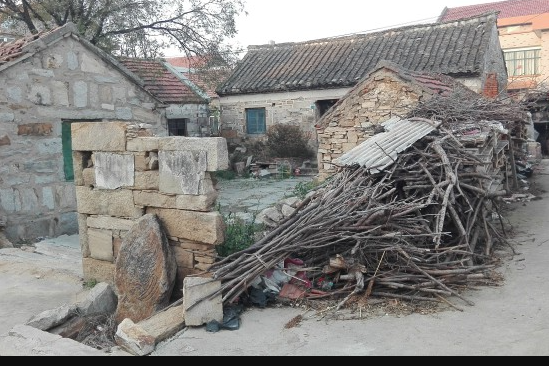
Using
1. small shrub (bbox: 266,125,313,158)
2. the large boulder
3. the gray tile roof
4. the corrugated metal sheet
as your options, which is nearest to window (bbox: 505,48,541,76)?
the gray tile roof

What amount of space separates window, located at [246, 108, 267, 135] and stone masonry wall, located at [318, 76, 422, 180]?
6512 millimetres

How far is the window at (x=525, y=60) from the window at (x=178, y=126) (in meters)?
19.0

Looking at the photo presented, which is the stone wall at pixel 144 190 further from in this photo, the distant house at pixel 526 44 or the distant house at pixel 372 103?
the distant house at pixel 526 44

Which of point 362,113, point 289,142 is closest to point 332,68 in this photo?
point 289,142

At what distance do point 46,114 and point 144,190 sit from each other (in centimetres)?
373

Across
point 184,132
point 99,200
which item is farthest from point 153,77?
point 99,200

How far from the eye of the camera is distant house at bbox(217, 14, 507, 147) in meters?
15.0

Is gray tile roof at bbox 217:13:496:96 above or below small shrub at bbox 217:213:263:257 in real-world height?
above

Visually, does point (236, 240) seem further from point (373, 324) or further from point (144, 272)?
point (373, 324)

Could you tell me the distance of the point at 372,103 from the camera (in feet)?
35.8

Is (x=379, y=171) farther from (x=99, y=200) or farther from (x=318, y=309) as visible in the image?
(x=99, y=200)

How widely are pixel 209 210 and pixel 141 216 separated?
2.99 ft

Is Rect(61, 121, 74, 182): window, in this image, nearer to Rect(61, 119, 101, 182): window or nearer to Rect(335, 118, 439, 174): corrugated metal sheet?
Rect(61, 119, 101, 182): window

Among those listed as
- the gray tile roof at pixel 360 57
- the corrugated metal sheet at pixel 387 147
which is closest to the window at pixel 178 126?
the gray tile roof at pixel 360 57
